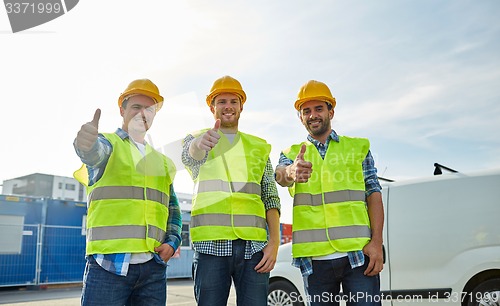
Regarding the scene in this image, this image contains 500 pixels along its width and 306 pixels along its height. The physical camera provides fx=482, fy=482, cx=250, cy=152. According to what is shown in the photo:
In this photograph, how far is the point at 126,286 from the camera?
2732 millimetres

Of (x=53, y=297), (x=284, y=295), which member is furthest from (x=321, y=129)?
(x=53, y=297)

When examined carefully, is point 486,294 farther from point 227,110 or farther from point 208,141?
point 208,141

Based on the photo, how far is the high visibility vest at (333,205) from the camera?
10.3 ft

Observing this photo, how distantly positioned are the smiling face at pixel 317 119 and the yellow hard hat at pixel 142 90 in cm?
105

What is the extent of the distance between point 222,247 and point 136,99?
1.10 meters

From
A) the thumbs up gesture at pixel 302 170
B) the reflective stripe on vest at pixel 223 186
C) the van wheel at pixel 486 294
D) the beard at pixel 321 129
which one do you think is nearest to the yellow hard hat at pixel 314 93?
the beard at pixel 321 129

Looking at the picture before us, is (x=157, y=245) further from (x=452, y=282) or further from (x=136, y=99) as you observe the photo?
(x=452, y=282)

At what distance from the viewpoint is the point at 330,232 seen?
3.17 meters

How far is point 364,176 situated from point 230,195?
3.19 feet

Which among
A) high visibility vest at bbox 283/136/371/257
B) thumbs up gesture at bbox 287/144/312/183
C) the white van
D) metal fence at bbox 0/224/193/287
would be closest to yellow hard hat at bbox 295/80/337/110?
high visibility vest at bbox 283/136/371/257

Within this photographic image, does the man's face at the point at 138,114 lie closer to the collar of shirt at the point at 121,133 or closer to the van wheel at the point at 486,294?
the collar of shirt at the point at 121,133

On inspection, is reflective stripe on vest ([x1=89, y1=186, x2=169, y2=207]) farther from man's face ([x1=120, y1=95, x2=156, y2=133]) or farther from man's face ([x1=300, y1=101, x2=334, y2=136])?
man's face ([x1=300, y1=101, x2=334, y2=136])

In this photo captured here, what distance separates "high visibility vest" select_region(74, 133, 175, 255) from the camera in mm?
2752

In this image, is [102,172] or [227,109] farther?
[227,109]
